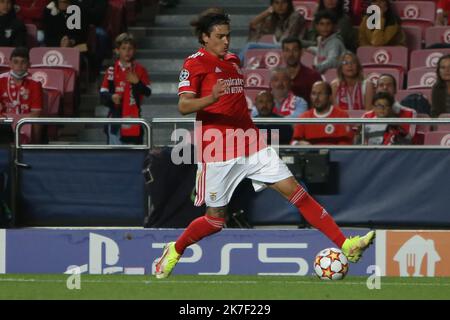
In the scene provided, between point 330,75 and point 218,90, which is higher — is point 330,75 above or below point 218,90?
below

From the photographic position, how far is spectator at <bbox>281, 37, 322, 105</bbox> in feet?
42.1

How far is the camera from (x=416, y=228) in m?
10.8

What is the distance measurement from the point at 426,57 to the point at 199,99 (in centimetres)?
580

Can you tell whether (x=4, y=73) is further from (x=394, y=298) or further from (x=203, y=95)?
(x=394, y=298)

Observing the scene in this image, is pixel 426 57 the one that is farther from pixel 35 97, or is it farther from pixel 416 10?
pixel 35 97

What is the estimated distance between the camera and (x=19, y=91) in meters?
12.6

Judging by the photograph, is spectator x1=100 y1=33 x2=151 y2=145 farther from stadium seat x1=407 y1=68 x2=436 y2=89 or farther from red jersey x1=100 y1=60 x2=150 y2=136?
stadium seat x1=407 y1=68 x2=436 y2=89

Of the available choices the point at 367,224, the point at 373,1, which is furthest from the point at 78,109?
the point at 367,224

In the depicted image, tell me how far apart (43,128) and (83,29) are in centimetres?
264

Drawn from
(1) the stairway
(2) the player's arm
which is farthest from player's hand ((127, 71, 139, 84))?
(2) the player's arm

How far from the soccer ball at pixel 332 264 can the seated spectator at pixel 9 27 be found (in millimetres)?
6977

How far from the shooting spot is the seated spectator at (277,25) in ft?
46.3

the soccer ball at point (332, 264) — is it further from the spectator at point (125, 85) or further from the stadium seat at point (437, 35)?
the stadium seat at point (437, 35)

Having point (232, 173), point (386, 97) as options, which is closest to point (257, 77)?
point (386, 97)
